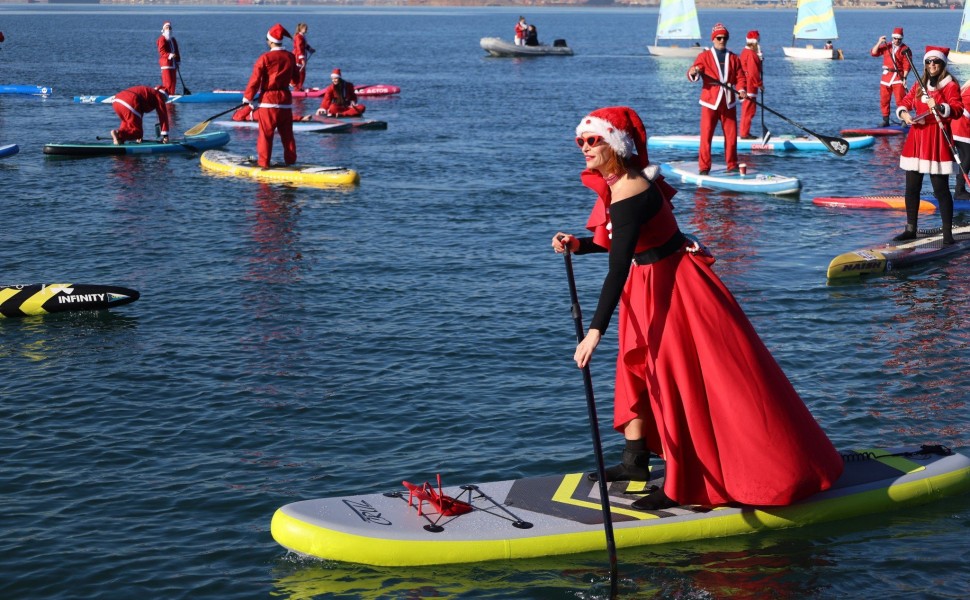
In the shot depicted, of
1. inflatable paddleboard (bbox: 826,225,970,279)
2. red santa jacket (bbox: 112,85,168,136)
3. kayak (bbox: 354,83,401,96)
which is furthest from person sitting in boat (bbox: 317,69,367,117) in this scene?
inflatable paddleboard (bbox: 826,225,970,279)

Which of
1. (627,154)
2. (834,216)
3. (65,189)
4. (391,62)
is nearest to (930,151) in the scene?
(834,216)

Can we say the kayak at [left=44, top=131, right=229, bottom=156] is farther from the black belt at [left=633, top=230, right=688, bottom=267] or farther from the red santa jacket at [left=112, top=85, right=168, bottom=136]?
the black belt at [left=633, top=230, right=688, bottom=267]

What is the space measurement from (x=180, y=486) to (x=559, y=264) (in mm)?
8087

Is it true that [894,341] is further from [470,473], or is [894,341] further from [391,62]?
[391,62]

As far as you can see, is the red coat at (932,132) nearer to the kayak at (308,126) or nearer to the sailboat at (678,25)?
the kayak at (308,126)

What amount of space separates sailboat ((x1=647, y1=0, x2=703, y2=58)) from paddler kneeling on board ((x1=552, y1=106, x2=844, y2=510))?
59.2 meters

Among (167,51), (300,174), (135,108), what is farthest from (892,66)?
(167,51)

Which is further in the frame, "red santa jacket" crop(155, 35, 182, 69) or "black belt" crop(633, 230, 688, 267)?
"red santa jacket" crop(155, 35, 182, 69)

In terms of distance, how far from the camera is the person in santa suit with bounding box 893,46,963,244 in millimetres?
14820

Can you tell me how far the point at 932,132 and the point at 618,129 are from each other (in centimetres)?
963

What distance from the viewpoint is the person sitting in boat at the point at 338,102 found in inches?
1216

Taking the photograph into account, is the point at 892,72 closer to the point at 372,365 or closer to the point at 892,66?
the point at 892,66

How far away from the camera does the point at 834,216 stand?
62.3 feet

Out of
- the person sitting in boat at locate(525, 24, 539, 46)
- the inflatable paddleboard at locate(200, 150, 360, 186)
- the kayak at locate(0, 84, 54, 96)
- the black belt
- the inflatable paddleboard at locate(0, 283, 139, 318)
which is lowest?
the inflatable paddleboard at locate(0, 283, 139, 318)
